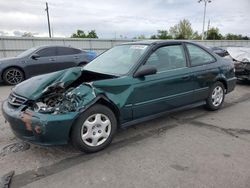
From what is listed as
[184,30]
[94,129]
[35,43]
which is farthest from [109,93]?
[184,30]

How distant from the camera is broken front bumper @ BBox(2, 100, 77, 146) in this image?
282 cm

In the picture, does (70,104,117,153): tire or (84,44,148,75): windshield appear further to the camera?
(84,44,148,75): windshield

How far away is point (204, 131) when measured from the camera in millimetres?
4035

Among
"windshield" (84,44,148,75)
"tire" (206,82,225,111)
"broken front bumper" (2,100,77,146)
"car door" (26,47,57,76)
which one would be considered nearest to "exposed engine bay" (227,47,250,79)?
"tire" (206,82,225,111)

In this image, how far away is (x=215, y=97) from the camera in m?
5.12

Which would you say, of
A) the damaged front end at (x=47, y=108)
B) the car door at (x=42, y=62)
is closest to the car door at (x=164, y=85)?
the damaged front end at (x=47, y=108)

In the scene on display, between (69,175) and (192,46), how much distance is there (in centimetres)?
335

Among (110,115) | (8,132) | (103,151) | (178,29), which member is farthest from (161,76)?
(178,29)

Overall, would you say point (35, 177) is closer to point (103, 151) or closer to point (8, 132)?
point (103, 151)

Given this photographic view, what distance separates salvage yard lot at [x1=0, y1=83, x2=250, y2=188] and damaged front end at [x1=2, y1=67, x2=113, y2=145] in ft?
1.14

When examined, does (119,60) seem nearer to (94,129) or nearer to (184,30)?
(94,129)

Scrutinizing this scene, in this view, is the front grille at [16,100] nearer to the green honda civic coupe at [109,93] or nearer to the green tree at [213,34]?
the green honda civic coupe at [109,93]

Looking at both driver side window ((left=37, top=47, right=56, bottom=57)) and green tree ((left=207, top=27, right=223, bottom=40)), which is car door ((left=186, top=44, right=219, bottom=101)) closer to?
driver side window ((left=37, top=47, right=56, bottom=57))

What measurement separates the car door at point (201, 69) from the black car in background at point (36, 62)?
602cm
